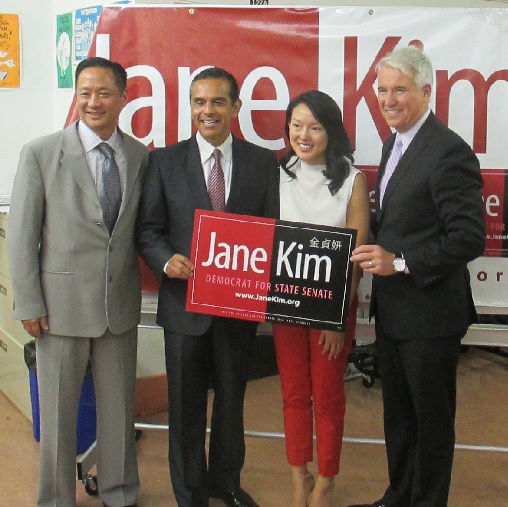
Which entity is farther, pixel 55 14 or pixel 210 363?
pixel 55 14

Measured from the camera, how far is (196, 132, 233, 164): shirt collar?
7.48 feet

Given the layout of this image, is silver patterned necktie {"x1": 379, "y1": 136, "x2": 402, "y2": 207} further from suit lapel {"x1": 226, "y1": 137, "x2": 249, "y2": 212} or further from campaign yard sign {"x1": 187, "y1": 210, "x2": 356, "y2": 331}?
suit lapel {"x1": 226, "y1": 137, "x2": 249, "y2": 212}

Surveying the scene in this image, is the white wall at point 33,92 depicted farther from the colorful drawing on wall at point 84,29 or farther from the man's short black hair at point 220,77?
the man's short black hair at point 220,77

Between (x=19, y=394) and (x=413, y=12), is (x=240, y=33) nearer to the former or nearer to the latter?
(x=413, y=12)

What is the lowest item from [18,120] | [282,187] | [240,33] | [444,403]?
[444,403]

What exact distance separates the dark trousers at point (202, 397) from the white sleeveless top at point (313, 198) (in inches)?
17.0

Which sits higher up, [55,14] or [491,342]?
[55,14]

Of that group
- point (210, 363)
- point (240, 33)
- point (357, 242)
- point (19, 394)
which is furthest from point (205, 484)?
point (240, 33)

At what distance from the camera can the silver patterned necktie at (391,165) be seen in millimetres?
2193

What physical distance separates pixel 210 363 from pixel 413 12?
150 centimetres

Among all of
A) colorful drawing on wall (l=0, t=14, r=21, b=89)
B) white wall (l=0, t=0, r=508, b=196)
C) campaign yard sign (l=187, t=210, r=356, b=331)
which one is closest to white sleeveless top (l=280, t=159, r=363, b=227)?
campaign yard sign (l=187, t=210, r=356, b=331)

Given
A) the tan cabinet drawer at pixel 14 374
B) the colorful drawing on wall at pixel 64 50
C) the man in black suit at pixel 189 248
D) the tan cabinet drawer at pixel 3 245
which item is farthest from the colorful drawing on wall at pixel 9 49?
the man in black suit at pixel 189 248

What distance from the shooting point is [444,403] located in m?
2.20

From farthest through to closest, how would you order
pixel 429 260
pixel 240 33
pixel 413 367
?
pixel 240 33, pixel 413 367, pixel 429 260
